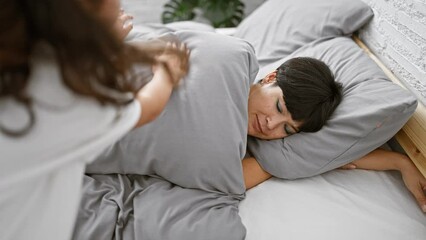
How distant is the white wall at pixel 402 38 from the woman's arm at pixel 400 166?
0.17 meters

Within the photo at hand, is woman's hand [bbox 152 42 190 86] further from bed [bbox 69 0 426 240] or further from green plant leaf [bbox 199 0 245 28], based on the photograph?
green plant leaf [bbox 199 0 245 28]

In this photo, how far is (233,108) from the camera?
3.45ft

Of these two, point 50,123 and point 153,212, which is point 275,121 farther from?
point 50,123

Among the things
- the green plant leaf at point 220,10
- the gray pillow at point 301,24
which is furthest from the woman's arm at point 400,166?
the green plant leaf at point 220,10

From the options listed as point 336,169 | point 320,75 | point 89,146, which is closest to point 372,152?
point 336,169

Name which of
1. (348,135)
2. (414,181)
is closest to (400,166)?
(414,181)

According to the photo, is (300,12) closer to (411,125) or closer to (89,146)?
(411,125)

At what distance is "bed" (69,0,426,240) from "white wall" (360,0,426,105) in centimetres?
7

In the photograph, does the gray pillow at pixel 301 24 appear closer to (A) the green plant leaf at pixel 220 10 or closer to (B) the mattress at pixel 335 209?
(B) the mattress at pixel 335 209

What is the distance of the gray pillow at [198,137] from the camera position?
1002 millimetres

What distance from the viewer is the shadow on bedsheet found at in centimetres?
95

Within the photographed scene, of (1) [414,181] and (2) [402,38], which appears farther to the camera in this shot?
(2) [402,38]

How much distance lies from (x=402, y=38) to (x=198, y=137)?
0.71 m

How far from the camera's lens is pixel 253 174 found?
1142mm
